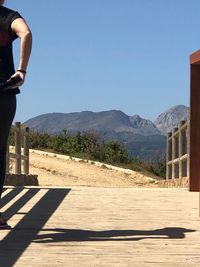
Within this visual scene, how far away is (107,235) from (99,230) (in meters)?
0.26

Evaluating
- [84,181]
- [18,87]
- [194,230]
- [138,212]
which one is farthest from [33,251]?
[84,181]

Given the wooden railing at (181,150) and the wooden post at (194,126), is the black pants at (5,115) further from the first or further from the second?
the wooden railing at (181,150)

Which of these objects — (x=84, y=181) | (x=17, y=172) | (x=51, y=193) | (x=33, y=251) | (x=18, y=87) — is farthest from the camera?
(x=84, y=181)

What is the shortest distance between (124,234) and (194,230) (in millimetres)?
540

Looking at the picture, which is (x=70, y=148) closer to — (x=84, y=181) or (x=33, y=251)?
(x=84, y=181)

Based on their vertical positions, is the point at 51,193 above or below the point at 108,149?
below

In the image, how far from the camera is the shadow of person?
4.21m

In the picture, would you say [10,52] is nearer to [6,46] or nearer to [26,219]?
[6,46]

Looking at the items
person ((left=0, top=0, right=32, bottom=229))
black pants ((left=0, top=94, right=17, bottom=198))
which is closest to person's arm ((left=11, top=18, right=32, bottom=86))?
person ((left=0, top=0, right=32, bottom=229))

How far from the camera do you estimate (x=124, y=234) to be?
4.45 m

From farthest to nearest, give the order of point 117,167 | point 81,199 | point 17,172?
point 117,167 < point 17,172 < point 81,199

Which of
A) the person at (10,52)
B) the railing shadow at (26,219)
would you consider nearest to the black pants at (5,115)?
the person at (10,52)

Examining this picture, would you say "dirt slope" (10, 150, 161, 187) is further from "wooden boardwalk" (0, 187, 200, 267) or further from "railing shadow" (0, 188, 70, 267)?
"wooden boardwalk" (0, 187, 200, 267)

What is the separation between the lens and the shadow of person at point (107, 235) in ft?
13.8
